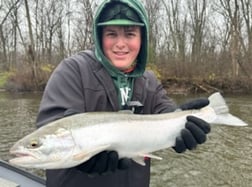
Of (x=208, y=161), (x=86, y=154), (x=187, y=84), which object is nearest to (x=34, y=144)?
(x=86, y=154)

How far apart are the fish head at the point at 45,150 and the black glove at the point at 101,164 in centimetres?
15

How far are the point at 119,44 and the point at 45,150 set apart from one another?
787 millimetres

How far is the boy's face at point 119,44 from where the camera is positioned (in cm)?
219

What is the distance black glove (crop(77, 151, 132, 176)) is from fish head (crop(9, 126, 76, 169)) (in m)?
0.15

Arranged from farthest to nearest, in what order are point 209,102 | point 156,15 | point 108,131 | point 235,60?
1. point 156,15
2. point 235,60
3. point 209,102
4. point 108,131

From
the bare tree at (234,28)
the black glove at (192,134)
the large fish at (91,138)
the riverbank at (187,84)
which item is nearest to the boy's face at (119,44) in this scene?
the large fish at (91,138)

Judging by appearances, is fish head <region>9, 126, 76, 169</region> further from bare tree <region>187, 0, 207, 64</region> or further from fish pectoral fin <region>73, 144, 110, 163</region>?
bare tree <region>187, 0, 207, 64</region>

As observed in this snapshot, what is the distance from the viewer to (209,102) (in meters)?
2.42

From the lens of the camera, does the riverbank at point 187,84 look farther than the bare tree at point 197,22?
No

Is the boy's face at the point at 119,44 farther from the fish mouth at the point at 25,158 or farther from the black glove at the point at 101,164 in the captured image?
the fish mouth at the point at 25,158

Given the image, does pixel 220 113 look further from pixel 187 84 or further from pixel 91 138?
pixel 187 84

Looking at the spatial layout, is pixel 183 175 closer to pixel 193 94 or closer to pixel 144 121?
pixel 144 121

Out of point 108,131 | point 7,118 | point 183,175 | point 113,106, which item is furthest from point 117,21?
point 7,118

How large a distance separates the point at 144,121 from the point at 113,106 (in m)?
0.22
